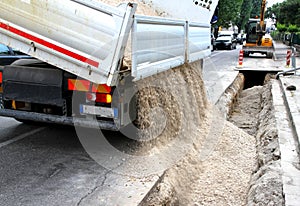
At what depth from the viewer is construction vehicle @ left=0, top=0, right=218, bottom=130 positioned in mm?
4016

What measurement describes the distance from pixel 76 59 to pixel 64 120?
1.00 metres

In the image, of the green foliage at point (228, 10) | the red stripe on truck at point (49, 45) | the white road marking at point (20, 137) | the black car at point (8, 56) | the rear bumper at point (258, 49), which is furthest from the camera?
the green foliage at point (228, 10)

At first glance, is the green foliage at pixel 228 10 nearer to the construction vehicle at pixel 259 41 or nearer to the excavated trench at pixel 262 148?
the construction vehicle at pixel 259 41

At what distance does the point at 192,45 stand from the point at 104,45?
350 cm

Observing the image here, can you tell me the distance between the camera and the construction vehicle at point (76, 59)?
158 inches

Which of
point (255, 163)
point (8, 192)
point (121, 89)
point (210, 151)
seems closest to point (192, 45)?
point (210, 151)

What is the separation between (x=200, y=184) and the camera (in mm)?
5371

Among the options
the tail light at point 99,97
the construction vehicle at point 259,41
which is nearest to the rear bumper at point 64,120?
the tail light at point 99,97

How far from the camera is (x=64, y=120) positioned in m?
4.74

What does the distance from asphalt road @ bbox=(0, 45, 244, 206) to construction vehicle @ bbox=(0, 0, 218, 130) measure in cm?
56

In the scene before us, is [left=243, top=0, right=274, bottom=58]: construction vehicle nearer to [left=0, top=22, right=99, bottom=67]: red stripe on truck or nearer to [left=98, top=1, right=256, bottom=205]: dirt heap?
[left=98, top=1, right=256, bottom=205]: dirt heap

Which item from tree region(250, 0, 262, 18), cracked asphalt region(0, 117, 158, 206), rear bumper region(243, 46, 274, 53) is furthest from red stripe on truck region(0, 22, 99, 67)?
tree region(250, 0, 262, 18)

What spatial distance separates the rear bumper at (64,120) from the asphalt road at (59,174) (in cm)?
53

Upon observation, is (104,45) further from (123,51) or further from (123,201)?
(123,201)
